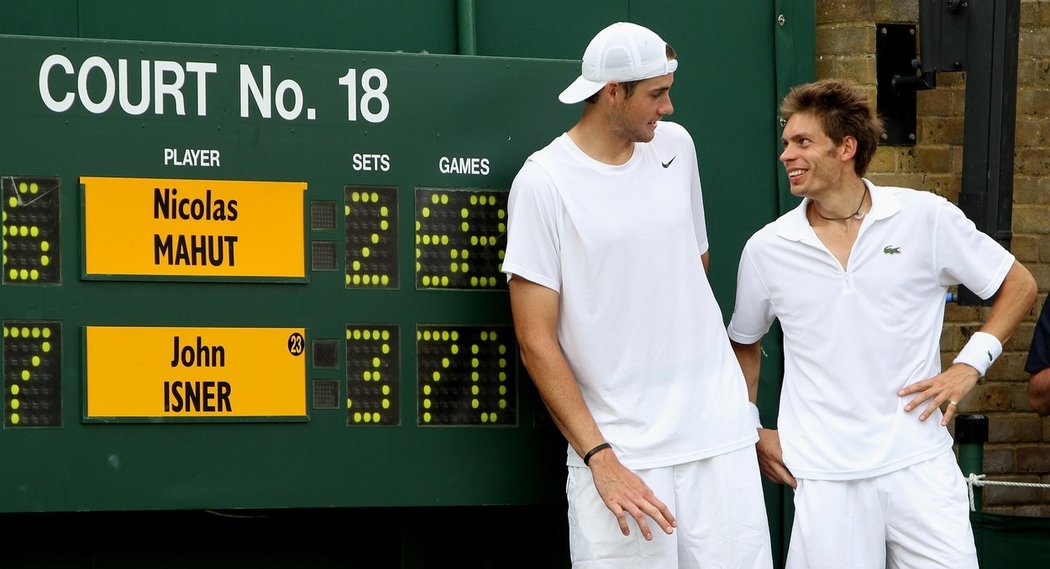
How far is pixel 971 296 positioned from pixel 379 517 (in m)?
2.23

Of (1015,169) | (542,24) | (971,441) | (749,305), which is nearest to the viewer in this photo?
(749,305)

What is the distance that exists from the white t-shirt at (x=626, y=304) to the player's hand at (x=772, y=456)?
14 cm

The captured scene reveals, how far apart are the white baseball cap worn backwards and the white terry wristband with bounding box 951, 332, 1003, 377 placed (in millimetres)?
1236

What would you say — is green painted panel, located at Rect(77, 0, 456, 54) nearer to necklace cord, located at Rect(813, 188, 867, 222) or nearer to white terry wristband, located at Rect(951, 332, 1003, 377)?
necklace cord, located at Rect(813, 188, 867, 222)

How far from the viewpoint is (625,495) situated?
12.5 ft

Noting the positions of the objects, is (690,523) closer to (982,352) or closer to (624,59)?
(982,352)

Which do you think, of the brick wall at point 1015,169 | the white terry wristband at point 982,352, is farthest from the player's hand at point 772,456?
the brick wall at point 1015,169

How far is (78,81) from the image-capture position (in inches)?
163

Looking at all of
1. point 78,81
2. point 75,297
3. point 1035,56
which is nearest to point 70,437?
point 75,297

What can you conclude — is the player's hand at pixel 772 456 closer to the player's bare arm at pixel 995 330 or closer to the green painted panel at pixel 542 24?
the player's bare arm at pixel 995 330

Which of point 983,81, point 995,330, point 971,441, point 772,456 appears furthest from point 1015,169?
point 772,456

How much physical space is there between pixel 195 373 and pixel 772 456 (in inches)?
70.3

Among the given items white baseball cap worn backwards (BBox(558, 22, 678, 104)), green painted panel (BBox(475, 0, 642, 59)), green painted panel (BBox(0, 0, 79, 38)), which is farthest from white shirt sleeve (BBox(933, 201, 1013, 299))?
green painted panel (BBox(0, 0, 79, 38))

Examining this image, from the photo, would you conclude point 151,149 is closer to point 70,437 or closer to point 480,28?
point 70,437
